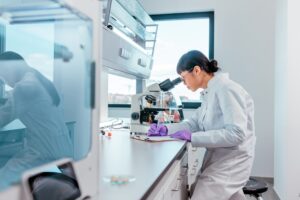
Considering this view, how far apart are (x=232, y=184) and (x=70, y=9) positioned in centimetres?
143

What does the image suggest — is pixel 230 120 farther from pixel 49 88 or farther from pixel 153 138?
pixel 49 88

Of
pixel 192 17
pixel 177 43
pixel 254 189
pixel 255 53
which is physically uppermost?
pixel 192 17

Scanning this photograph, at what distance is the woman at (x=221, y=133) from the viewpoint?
168 cm

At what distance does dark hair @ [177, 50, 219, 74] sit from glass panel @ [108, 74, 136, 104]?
61.4 inches

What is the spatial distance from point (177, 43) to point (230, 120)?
8.21 ft

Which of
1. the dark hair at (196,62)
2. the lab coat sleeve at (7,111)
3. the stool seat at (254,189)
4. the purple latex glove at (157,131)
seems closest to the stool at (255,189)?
the stool seat at (254,189)

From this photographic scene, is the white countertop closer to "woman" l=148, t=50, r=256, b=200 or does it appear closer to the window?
"woman" l=148, t=50, r=256, b=200

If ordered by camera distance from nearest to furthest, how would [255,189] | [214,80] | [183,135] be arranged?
[214,80]
[255,189]
[183,135]

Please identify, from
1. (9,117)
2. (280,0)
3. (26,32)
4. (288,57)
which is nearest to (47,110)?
(9,117)

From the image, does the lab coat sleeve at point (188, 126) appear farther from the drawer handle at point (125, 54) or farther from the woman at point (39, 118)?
the woman at point (39, 118)

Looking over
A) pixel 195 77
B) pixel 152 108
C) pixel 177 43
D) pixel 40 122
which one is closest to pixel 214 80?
pixel 195 77

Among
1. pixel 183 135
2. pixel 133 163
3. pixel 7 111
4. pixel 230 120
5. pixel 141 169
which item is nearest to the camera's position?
pixel 141 169

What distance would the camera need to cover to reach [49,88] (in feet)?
4.52

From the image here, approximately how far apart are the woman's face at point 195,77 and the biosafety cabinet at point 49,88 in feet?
2.77
